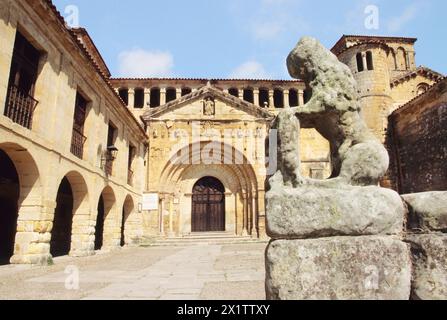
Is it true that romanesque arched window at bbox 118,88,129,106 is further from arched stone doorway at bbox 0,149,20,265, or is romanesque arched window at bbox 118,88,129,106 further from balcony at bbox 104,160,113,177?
arched stone doorway at bbox 0,149,20,265

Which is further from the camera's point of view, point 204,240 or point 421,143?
point 421,143

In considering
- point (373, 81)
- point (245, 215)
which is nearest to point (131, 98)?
point (245, 215)

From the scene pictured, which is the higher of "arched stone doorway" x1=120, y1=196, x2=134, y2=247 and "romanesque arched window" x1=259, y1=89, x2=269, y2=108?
"romanesque arched window" x1=259, y1=89, x2=269, y2=108

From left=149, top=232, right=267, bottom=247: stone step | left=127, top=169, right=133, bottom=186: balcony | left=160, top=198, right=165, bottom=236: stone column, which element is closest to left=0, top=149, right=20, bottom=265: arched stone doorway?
left=127, top=169, right=133, bottom=186: balcony

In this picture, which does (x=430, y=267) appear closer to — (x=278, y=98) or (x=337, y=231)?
(x=337, y=231)

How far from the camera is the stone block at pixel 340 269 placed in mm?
1966

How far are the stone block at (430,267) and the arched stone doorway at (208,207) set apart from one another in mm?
16200

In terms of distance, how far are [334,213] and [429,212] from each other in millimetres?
660

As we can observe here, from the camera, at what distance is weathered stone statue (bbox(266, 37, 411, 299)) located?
6.51ft

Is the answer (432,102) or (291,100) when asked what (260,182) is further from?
(432,102)

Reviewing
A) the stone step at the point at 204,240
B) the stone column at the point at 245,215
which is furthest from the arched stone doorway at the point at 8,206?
the stone column at the point at 245,215

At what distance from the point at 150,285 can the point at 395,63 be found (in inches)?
1096

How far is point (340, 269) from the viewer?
1.99m

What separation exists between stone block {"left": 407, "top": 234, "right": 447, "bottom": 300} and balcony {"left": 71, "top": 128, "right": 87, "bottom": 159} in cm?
975
